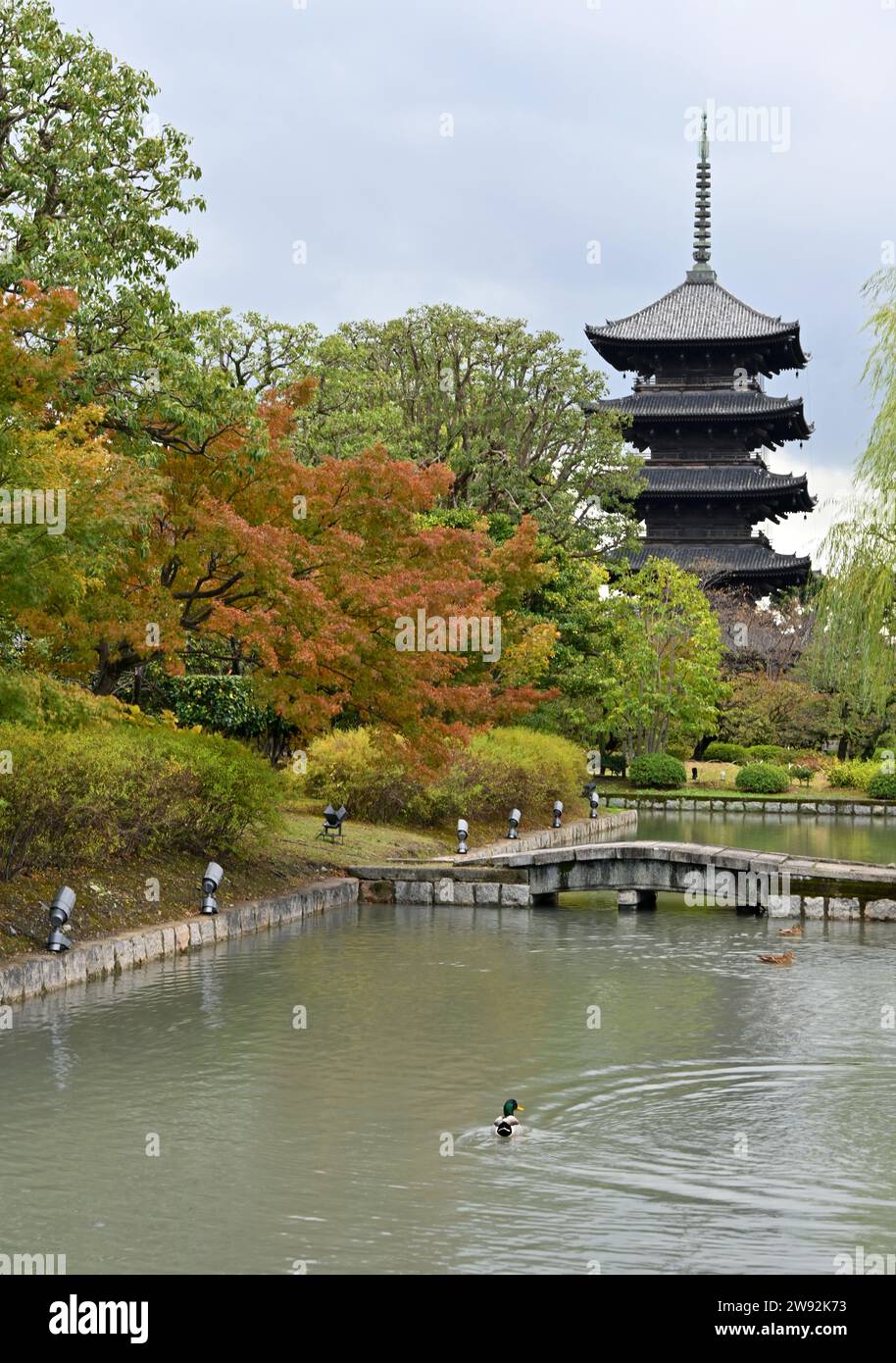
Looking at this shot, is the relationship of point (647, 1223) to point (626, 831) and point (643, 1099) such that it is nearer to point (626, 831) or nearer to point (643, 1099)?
point (643, 1099)

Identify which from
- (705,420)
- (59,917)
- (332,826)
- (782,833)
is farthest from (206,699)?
(705,420)

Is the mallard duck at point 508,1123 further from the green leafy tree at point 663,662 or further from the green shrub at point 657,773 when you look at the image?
the green shrub at point 657,773

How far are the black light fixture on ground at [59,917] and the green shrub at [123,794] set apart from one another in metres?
0.90

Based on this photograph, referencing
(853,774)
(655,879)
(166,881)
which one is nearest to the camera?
(166,881)

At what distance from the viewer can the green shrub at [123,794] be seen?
14.4m

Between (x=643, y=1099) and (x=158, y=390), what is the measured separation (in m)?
9.86

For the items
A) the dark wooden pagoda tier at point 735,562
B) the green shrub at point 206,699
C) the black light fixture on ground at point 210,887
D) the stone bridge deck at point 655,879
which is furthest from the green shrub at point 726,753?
the black light fixture on ground at point 210,887

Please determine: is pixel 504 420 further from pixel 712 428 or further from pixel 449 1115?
pixel 449 1115

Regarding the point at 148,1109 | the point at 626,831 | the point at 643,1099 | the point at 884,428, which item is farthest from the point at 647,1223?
the point at 626,831

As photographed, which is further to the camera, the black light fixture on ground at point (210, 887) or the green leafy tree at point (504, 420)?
the green leafy tree at point (504, 420)

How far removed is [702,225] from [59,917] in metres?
57.2

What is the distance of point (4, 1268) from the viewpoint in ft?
23.5

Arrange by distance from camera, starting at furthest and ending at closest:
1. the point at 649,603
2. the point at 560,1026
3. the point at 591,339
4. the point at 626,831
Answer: the point at 591,339 < the point at 649,603 < the point at 626,831 < the point at 560,1026

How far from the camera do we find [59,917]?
13578 millimetres
